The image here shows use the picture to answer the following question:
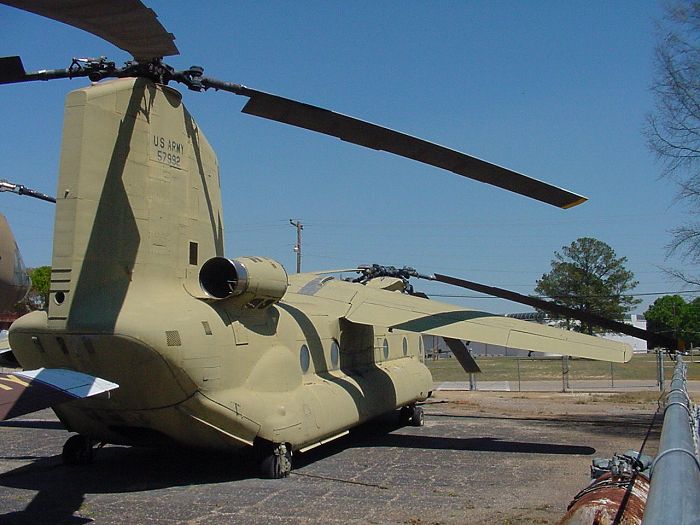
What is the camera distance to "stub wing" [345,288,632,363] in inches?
514

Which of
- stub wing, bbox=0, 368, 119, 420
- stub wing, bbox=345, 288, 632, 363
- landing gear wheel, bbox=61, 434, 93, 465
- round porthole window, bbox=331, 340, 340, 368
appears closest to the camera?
stub wing, bbox=0, 368, 119, 420

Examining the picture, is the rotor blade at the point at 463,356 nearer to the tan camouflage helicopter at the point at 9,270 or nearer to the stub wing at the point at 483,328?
the stub wing at the point at 483,328

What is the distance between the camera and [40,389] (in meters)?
6.96

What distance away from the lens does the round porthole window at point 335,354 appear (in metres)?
14.4

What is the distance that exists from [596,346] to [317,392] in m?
5.15

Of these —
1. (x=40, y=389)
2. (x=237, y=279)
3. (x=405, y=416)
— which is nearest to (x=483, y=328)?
(x=237, y=279)

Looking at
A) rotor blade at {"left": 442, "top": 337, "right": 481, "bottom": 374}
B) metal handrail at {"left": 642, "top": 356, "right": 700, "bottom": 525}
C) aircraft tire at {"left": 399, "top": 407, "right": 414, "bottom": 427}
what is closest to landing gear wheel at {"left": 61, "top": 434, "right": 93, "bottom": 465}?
aircraft tire at {"left": 399, "top": 407, "right": 414, "bottom": 427}

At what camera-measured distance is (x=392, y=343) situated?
1780 cm

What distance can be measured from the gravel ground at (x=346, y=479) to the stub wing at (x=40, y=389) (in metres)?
2.07

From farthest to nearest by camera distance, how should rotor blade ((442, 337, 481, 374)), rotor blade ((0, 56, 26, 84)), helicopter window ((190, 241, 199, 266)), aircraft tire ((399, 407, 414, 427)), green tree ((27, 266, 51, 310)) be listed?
green tree ((27, 266, 51, 310)) < rotor blade ((442, 337, 481, 374)) < aircraft tire ((399, 407, 414, 427)) < helicopter window ((190, 241, 199, 266)) < rotor blade ((0, 56, 26, 84))

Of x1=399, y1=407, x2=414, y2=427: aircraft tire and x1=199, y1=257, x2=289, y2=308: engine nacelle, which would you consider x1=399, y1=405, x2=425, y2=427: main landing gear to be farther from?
x1=199, y1=257, x2=289, y2=308: engine nacelle

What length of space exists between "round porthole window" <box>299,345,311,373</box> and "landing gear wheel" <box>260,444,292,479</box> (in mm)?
1882

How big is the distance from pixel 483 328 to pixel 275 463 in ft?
15.0

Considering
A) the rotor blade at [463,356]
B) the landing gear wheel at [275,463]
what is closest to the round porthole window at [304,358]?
the landing gear wheel at [275,463]
